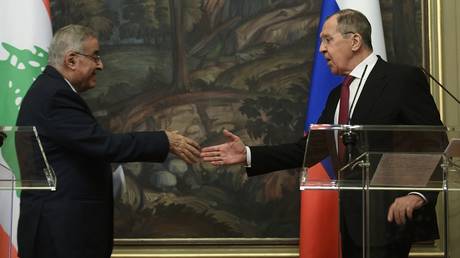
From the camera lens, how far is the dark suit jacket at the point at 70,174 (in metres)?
3.77

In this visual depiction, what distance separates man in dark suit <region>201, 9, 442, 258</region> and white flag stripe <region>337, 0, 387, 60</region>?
693 mm

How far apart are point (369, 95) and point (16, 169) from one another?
183 centimetres

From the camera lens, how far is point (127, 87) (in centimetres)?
538

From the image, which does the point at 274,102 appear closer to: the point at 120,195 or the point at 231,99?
the point at 231,99

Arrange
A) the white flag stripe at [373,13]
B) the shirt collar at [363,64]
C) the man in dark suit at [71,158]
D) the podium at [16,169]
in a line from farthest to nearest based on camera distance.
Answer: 1. the white flag stripe at [373,13]
2. the shirt collar at [363,64]
3. the man in dark suit at [71,158]
4. the podium at [16,169]

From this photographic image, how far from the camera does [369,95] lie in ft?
13.5

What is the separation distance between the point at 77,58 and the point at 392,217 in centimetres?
181

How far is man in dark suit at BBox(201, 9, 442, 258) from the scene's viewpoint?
307 cm

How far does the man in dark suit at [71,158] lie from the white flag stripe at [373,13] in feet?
5.45

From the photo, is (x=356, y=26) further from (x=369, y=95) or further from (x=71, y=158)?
(x=71, y=158)

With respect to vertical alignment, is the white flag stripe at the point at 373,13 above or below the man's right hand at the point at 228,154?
above

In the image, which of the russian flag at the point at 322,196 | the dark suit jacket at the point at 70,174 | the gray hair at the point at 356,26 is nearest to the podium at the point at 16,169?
the dark suit jacket at the point at 70,174

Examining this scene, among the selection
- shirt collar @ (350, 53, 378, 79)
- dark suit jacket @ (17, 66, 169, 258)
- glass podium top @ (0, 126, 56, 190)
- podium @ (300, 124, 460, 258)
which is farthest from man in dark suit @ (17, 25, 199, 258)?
podium @ (300, 124, 460, 258)

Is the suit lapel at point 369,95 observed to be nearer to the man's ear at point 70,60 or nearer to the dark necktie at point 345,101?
the dark necktie at point 345,101
